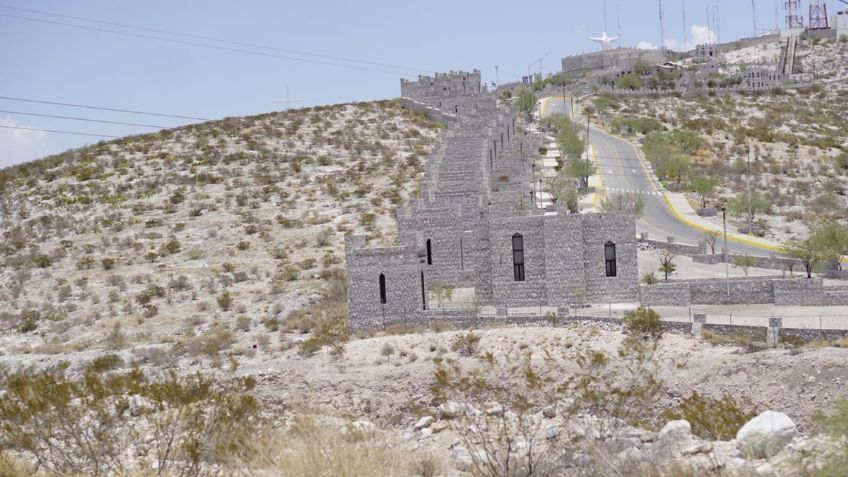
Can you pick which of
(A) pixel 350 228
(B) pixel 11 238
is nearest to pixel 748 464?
(A) pixel 350 228

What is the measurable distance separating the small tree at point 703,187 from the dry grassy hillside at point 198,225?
1908 centimetres

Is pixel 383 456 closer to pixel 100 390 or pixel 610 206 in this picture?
pixel 100 390

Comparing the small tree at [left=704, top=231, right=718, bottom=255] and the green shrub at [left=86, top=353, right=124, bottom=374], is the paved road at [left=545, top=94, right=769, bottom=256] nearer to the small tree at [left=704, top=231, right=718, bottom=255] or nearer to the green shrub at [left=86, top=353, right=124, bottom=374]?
the small tree at [left=704, top=231, right=718, bottom=255]

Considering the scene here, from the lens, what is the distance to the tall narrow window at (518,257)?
3500 cm

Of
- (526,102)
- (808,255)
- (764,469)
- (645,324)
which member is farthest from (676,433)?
(526,102)

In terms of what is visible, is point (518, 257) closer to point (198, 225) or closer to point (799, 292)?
point (799, 292)

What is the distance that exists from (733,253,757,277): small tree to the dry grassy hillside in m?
17.2

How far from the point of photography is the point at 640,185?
66.4 meters

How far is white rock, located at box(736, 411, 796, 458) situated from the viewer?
15742 millimetres

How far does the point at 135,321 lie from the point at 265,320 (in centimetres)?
635

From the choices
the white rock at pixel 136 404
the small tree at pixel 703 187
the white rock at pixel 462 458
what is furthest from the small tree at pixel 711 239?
the white rock at pixel 136 404

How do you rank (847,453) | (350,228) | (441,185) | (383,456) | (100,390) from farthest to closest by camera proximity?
(350,228) < (441,185) < (100,390) < (383,456) < (847,453)

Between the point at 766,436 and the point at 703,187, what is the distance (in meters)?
47.2

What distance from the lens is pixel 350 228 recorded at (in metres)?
53.9
